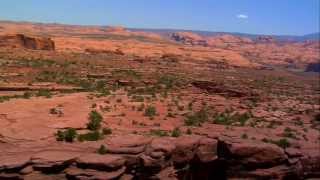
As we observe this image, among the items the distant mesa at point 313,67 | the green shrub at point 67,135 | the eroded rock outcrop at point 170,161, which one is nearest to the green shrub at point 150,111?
the eroded rock outcrop at point 170,161

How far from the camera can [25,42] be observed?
60.2 m

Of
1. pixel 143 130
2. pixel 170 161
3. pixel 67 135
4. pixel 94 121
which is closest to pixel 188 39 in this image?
pixel 143 130

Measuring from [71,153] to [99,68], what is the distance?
103ft

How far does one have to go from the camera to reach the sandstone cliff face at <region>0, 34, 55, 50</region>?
5828cm

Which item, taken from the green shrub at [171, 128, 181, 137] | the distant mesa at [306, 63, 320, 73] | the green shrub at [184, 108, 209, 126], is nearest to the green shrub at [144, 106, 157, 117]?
the green shrub at [184, 108, 209, 126]

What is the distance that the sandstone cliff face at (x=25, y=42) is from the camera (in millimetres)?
58281

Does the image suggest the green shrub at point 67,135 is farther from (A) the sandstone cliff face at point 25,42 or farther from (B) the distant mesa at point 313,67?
(B) the distant mesa at point 313,67

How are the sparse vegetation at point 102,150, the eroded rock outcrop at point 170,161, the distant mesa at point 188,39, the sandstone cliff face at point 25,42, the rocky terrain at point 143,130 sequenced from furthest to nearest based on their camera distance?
1. the distant mesa at point 188,39
2. the sandstone cliff face at point 25,42
3. the sparse vegetation at point 102,150
4. the rocky terrain at point 143,130
5. the eroded rock outcrop at point 170,161

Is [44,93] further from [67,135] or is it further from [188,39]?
[188,39]

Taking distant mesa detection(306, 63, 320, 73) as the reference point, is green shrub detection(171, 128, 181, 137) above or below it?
above

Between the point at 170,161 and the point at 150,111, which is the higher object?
the point at 150,111

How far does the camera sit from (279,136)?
74.6 feet

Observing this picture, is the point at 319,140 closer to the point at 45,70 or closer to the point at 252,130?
the point at 252,130

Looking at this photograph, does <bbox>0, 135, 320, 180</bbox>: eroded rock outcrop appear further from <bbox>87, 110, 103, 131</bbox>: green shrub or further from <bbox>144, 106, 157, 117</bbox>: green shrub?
<bbox>144, 106, 157, 117</bbox>: green shrub
